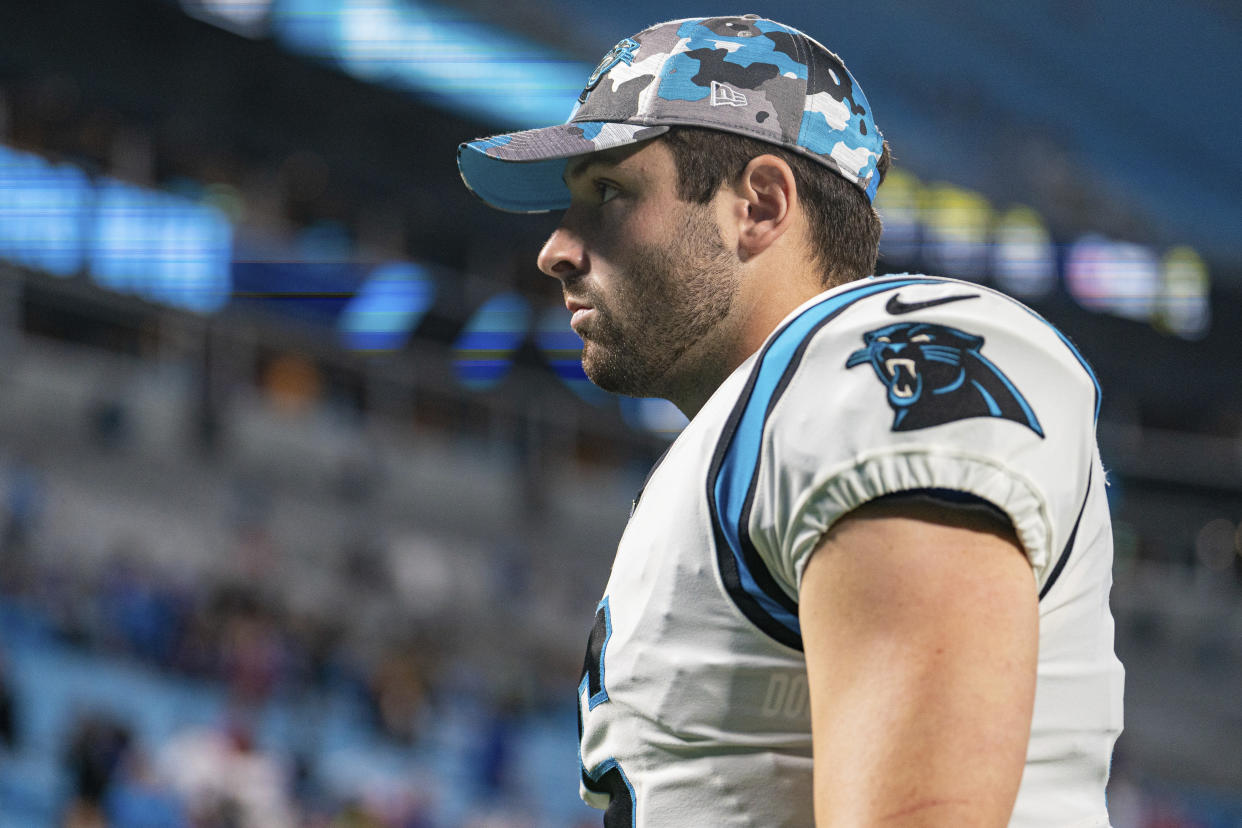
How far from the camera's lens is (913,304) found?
33.7 inches

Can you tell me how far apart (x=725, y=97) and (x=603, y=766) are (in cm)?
53

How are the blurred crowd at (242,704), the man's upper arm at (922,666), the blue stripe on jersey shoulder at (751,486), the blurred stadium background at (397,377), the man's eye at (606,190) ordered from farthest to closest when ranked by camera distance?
the blurred stadium background at (397,377) < the blurred crowd at (242,704) < the man's eye at (606,190) < the blue stripe on jersey shoulder at (751,486) < the man's upper arm at (922,666)

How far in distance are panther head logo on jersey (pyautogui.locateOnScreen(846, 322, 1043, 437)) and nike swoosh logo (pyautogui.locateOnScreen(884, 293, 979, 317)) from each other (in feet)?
0.07

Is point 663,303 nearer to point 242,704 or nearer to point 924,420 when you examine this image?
point 924,420

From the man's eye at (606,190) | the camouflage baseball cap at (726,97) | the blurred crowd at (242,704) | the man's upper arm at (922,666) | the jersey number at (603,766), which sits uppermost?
the camouflage baseball cap at (726,97)

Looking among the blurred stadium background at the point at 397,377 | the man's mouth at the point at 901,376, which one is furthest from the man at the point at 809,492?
the blurred stadium background at the point at 397,377

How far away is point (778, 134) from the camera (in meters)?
1.06

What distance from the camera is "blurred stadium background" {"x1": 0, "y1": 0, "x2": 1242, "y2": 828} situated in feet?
27.7

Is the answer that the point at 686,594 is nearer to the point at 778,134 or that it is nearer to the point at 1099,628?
the point at 1099,628

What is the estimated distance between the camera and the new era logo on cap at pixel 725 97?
1.05 m

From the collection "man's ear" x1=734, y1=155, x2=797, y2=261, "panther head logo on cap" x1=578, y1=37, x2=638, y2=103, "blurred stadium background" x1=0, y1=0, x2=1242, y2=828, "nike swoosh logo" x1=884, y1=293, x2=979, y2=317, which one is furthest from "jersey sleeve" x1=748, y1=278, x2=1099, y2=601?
"blurred stadium background" x1=0, y1=0, x2=1242, y2=828

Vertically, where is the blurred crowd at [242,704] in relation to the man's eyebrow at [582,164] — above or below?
below

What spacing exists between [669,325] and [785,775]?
395 millimetres

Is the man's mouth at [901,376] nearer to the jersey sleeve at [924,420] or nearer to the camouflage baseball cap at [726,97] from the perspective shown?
the jersey sleeve at [924,420]
